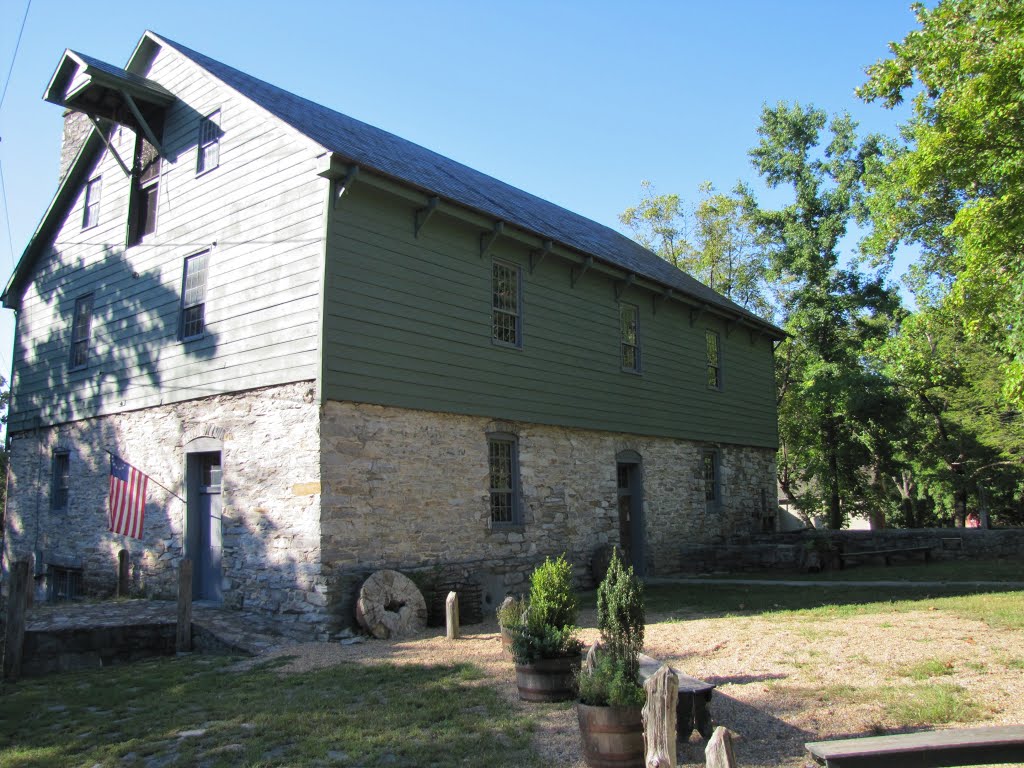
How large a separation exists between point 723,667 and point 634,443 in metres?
A: 9.15

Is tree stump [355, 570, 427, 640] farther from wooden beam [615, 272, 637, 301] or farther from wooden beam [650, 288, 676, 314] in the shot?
wooden beam [650, 288, 676, 314]

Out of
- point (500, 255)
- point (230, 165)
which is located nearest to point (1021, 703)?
point (500, 255)

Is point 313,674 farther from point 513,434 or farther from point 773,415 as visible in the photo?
point 773,415

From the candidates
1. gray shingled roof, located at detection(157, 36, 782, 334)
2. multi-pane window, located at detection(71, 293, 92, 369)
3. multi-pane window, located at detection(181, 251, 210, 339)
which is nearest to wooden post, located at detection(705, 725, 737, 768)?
gray shingled roof, located at detection(157, 36, 782, 334)

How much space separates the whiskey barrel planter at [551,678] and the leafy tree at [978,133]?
391 inches

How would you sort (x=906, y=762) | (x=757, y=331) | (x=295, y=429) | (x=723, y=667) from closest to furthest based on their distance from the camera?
(x=906, y=762) → (x=723, y=667) → (x=295, y=429) → (x=757, y=331)

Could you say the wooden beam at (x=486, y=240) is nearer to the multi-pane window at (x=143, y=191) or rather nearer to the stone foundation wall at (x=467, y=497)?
the stone foundation wall at (x=467, y=497)

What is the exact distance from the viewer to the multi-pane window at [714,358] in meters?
19.7

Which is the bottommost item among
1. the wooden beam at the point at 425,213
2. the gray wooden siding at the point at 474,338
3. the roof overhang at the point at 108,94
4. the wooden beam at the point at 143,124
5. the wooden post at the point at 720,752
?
the wooden post at the point at 720,752

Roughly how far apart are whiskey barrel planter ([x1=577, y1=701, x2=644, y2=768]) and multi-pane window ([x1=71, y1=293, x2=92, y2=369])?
1413 centimetres

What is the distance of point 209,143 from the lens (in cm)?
1359

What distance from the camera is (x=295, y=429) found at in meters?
10.8

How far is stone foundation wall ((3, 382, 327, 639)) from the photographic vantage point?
10.5m

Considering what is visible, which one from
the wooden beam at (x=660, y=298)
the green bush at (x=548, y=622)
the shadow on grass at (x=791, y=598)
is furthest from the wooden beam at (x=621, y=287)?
the green bush at (x=548, y=622)
